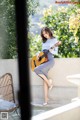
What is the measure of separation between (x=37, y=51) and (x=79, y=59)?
1.12 feet

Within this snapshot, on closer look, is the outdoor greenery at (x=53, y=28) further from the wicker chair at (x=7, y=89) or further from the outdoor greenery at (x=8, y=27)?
the wicker chair at (x=7, y=89)

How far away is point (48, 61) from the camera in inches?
85.6

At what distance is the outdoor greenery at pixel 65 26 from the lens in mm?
2053

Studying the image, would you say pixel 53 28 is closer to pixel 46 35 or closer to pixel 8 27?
pixel 46 35

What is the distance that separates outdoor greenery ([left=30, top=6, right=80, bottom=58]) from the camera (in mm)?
2053

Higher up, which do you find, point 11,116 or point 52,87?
point 52,87

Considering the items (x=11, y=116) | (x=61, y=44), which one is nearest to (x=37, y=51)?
(x=61, y=44)

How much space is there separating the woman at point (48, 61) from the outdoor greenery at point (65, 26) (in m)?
0.05

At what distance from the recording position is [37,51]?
211 cm

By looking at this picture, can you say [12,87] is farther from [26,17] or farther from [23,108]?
[26,17]

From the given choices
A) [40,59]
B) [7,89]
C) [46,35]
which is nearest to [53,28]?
[46,35]

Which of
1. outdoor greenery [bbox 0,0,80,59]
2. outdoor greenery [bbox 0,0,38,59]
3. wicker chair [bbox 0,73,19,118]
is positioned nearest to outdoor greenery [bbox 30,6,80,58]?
outdoor greenery [bbox 0,0,80,59]

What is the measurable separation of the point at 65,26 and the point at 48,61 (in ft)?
1.05

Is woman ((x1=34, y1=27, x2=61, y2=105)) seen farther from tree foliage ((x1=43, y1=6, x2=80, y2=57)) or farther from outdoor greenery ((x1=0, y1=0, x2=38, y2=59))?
outdoor greenery ((x1=0, y1=0, x2=38, y2=59))
